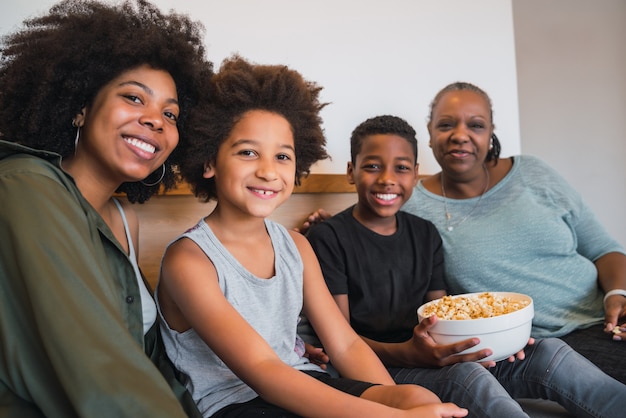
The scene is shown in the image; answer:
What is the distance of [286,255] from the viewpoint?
4.12 ft

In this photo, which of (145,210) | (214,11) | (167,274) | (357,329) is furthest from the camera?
(214,11)

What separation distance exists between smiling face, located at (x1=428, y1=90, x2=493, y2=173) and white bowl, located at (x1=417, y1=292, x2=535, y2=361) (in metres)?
0.59

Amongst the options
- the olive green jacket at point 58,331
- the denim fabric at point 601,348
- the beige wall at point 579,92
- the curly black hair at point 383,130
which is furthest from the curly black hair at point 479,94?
the beige wall at point 579,92

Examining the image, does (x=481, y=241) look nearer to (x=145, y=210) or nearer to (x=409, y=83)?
(x=409, y=83)

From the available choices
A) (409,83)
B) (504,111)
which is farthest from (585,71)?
(409,83)

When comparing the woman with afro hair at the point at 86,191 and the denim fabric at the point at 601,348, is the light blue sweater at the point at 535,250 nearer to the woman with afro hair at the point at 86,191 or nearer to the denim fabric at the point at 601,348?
the denim fabric at the point at 601,348

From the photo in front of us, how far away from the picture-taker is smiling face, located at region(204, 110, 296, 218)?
1163 millimetres

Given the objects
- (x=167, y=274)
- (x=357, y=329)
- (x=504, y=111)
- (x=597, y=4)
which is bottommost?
(x=357, y=329)

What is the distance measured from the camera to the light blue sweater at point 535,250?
1.58m

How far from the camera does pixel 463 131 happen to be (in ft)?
5.45

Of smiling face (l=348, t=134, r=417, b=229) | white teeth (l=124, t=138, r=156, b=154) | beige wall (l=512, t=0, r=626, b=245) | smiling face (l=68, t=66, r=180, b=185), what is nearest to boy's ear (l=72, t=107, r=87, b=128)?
smiling face (l=68, t=66, r=180, b=185)

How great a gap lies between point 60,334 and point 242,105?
65 centimetres

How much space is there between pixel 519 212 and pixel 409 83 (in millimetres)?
741

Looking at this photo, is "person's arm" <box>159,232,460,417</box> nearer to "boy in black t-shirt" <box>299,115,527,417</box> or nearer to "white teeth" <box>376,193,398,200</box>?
"boy in black t-shirt" <box>299,115,527,417</box>
